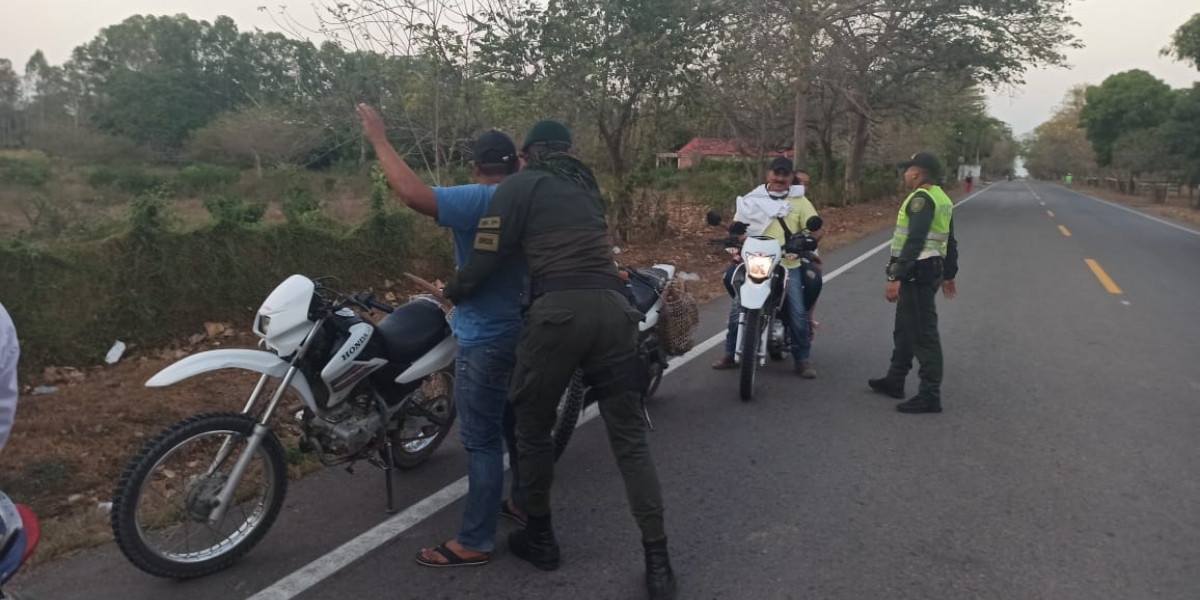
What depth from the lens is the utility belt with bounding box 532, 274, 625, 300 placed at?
3271mm

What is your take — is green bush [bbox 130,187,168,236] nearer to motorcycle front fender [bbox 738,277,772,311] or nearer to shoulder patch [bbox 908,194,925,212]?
motorcycle front fender [bbox 738,277,772,311]

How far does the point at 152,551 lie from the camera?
128 inches

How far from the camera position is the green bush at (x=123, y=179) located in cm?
3284

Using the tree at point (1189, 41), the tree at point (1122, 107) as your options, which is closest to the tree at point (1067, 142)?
the tree at point (1122, 107)

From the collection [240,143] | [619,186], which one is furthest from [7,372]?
[240,143]

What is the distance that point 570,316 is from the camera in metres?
3.21

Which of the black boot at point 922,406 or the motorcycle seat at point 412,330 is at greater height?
the motorcycle seat at point 412,330

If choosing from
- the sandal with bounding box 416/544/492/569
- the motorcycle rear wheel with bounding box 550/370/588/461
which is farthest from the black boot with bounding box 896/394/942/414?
the sandal with bounding box 416/544/492/569

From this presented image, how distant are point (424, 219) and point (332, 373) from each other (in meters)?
6.49

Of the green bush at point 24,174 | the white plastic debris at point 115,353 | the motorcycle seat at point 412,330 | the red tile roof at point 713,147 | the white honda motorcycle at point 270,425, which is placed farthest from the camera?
the green bush at point 24,174

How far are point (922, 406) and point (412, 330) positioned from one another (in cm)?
366

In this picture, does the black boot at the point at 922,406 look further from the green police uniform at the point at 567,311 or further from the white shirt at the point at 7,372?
the white shirt at the point at 7,372

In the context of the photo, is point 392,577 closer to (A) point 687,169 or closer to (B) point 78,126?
(A) point 687,169

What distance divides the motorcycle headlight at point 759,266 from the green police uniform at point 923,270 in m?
0.84
